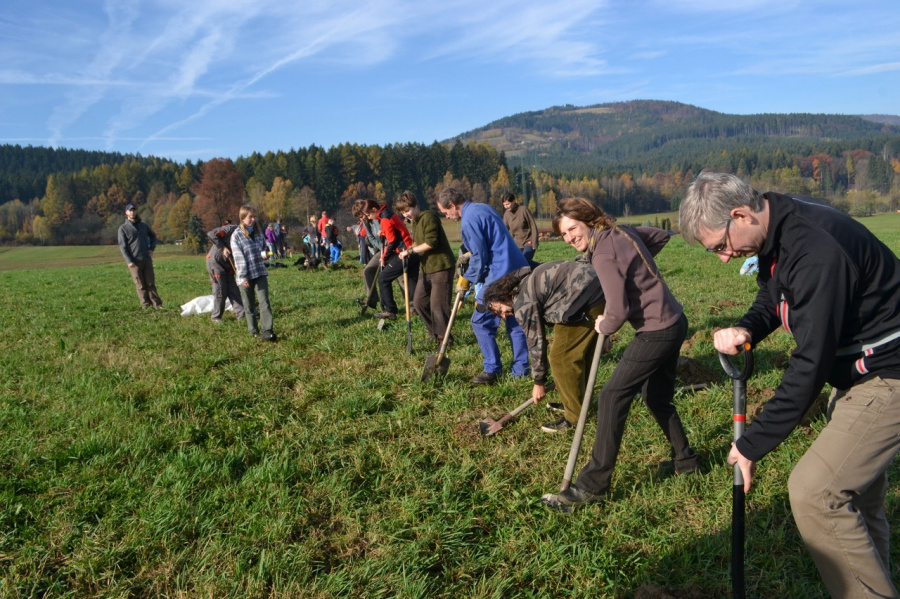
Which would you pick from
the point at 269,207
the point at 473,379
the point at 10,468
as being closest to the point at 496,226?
the point at 473,379

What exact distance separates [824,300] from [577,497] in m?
2.15

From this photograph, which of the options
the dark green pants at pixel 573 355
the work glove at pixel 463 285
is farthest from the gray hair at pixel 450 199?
the dark green pants at pixel 573 355

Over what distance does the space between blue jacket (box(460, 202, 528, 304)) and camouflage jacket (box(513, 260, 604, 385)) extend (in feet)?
5.15

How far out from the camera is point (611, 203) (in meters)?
109

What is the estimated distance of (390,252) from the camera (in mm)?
9289

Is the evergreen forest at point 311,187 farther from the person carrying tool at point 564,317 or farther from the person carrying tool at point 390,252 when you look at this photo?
the person carrying tool at point 564,317

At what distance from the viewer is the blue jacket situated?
6.23 meters

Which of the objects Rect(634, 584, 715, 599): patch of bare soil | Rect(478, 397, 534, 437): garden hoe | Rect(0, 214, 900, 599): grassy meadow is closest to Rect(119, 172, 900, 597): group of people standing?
Rect(478, 397, 534, 437): garden hoe

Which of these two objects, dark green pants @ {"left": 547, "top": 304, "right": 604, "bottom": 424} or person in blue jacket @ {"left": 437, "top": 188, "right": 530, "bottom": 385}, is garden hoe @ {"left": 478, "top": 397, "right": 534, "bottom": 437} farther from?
person in blue jacket @ {"left": 437, "top": 188, "right": 530, "bottom": 385}

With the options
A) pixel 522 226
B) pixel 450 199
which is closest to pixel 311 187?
pixel 522 226

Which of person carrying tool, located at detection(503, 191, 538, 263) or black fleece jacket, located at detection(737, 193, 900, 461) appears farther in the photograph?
person carrying tool, located at detection(503, 191, 538, 263)

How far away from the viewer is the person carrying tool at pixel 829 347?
7.20 feet

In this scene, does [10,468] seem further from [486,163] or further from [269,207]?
[486,163]

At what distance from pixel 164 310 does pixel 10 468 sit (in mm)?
8033
